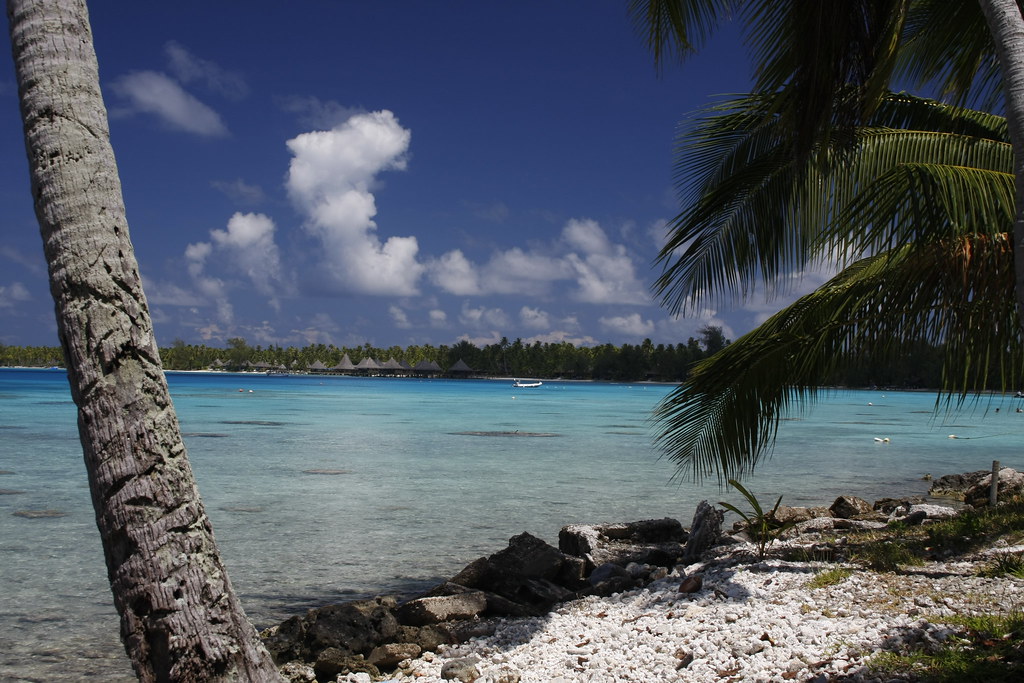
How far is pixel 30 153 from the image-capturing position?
2479 millimetres

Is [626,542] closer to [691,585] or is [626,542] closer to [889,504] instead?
[691,585]

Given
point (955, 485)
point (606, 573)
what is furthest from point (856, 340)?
point (955, 485)

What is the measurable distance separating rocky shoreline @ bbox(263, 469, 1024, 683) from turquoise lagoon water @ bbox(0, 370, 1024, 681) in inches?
50.0

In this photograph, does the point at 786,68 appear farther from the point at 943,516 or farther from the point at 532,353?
the point at 532,353

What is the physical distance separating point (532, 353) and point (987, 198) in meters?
145

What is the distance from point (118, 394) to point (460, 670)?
10.4ft

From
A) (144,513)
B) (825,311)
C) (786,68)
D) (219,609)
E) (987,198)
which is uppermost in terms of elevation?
(786,68)

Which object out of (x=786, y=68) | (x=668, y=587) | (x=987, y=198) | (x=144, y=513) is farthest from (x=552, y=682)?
(x=786, y=68)

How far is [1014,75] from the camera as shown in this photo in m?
3.77

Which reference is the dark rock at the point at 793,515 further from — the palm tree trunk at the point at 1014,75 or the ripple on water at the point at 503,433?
the ripple on water at the point at 503,433

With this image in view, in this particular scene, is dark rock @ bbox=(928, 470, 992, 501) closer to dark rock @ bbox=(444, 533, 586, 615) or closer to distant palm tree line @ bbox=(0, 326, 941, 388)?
dark rock @ bbox=(444, 533, 586, 615)

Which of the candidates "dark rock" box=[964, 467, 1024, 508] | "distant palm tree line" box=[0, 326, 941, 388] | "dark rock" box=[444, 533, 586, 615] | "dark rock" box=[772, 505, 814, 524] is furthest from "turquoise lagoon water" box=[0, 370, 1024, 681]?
"distant palm tree line" box=[0, 326, 941, 388]

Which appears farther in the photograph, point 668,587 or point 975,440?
point 975,440

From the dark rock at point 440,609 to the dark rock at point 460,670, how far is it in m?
1.15
